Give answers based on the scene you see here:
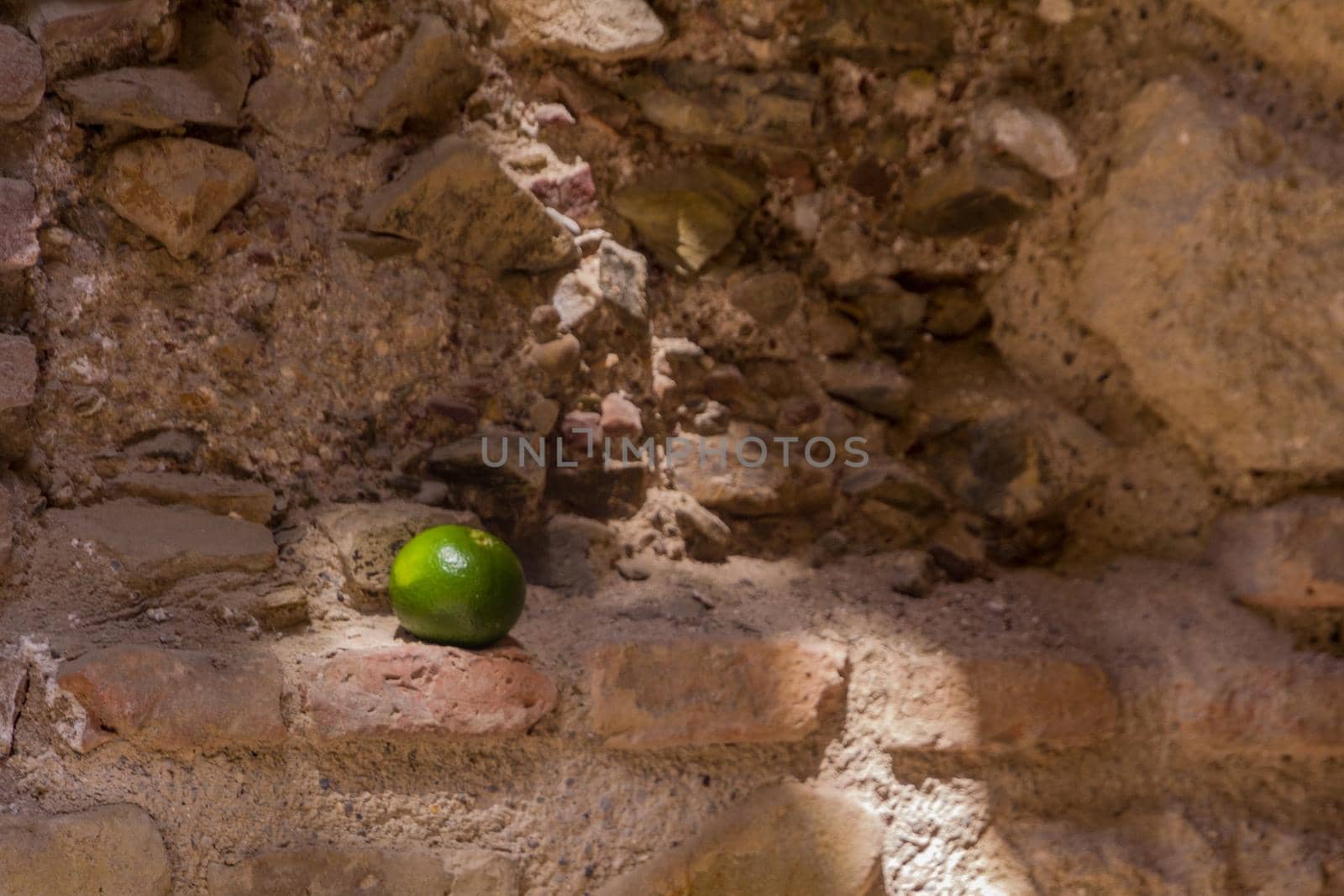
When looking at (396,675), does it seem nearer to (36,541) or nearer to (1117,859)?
(36,541)

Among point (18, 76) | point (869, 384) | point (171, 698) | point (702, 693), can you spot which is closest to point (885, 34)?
point (869, 384)

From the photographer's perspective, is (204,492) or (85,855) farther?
(204,492)

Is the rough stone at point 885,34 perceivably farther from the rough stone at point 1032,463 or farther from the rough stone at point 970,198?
the rough stone at point 1032,463

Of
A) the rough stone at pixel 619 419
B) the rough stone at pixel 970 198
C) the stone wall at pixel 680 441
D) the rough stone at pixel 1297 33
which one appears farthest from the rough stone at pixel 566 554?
the rough stone at pixel 1297 33

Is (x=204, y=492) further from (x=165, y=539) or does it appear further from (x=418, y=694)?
(x=418, y=694)

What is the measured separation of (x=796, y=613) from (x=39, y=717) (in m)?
0.71

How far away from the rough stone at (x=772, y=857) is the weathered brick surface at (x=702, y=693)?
0.07 metres

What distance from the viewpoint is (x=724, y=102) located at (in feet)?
3.99

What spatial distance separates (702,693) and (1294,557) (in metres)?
0.66

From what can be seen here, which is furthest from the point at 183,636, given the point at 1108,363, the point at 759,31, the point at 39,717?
the point at 1108,363

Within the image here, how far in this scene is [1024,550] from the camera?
1289mm

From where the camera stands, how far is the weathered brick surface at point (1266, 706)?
1089 millimetres

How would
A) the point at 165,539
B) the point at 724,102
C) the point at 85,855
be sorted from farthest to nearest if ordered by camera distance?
the point at 724,102 < the point at 165,539 < the point at 85,855

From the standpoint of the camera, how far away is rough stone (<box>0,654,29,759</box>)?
0.90 metres
